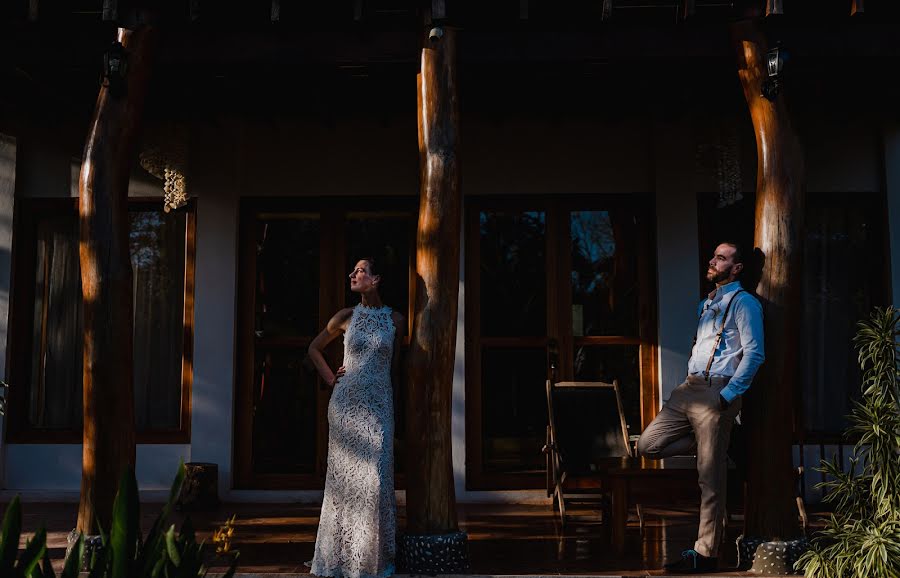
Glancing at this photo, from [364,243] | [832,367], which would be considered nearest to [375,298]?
[364,243]

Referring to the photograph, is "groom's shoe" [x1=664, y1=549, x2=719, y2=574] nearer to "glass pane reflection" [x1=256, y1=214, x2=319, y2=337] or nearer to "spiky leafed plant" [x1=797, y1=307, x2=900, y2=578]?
"spiky leafed plant" [x1=797, y1=307, x2=900, y2=578]

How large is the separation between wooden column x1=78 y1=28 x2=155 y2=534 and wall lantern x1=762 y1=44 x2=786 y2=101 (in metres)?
3.59

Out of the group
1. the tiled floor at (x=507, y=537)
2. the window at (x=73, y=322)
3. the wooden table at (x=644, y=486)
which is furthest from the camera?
the window at (x=73, y=322)

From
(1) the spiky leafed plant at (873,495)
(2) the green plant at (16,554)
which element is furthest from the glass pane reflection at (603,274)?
(2) the green plant at (16,554)

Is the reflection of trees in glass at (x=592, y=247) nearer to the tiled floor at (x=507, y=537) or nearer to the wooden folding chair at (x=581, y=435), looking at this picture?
the wooden folding chair at (x=581, y=435)

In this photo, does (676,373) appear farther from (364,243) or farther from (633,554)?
(364,243)

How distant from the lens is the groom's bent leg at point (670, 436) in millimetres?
4723

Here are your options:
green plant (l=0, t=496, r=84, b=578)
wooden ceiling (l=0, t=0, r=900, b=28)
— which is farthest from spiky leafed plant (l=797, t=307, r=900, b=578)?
green plant (l=0, t=496, r=84, b=578)

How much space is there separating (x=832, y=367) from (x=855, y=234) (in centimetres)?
116

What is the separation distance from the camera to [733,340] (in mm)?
4590

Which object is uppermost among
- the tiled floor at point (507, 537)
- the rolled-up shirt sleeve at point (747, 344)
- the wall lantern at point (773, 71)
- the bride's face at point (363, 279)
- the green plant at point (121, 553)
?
the wall lantern at point (773, 71)

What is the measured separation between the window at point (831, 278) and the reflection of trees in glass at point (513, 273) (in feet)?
4.60

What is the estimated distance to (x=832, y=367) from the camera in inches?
280

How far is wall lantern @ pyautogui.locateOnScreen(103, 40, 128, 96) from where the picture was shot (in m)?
4.71
